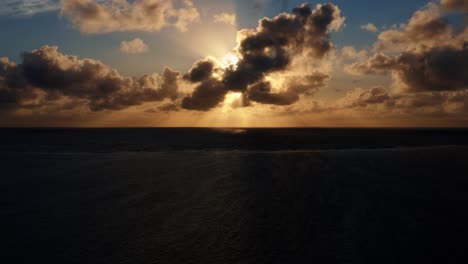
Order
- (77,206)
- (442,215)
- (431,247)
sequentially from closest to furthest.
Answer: (431,247), (442,215), (77,206)

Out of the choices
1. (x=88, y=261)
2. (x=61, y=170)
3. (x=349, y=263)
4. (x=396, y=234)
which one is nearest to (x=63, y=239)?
(x=88, y=261)

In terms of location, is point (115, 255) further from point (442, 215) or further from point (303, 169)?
point (303, 169)

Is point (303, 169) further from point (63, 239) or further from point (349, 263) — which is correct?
point (63, 239)

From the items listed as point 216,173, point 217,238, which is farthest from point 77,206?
point 216,173

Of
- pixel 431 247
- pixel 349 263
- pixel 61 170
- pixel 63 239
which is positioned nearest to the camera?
pixel 349 263

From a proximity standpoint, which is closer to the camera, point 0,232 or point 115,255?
point 115,255

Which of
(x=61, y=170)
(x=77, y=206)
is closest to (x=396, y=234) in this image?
(x=77, y=206)

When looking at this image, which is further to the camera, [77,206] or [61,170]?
[61,170]

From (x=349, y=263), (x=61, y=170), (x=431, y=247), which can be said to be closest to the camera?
(x=349, y=263)

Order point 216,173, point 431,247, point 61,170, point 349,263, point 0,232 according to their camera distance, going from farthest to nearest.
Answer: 1. point 61,170
2. point 216,173
3. point 0,232
4. point 431,247
5. point 349,263
